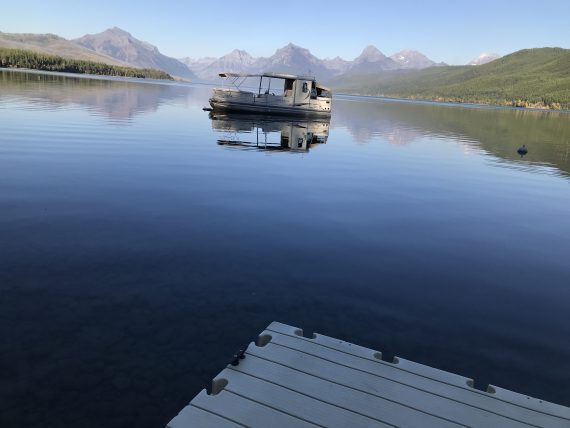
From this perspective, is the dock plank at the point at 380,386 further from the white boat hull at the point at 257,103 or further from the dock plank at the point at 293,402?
the white boat hull at the point at 257,103

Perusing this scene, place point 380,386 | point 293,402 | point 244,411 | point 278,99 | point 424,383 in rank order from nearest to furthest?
point 244,411, point 293,402, point 380,386, point 424,383, point 278,99

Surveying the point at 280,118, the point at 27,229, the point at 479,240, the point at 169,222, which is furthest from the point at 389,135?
the point at 27,229

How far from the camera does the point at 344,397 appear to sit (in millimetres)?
5602

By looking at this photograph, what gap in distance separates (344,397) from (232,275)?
4884mm

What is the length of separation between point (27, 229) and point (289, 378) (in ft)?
30.9

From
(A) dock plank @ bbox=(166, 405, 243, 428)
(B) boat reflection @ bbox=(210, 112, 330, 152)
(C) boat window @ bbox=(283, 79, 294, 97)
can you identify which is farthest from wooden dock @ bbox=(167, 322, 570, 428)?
(C) boat window @ bbox=(283, 79, 294, 97)

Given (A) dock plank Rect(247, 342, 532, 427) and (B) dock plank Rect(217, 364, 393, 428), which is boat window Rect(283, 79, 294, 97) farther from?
(B) dock plank Rect(217, 364, 393, 428)

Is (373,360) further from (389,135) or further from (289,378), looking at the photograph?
(389,135)

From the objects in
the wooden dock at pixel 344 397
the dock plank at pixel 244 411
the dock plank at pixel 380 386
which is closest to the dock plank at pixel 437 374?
the wooden dock at pixel 344 397

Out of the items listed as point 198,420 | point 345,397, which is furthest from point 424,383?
point 198,420

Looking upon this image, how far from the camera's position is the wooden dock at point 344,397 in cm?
515

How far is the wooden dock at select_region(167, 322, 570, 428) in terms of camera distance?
5152 mm

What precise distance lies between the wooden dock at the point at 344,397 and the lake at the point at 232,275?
0.88 metres

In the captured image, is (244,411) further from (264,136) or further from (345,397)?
(264,136)
